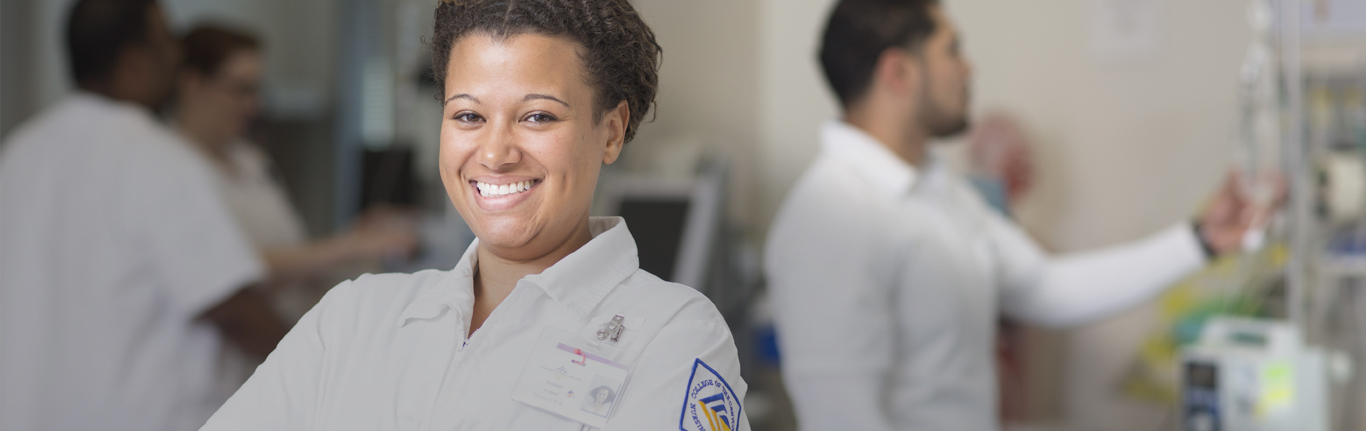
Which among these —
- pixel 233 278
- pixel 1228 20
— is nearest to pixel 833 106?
pixel 1228 20

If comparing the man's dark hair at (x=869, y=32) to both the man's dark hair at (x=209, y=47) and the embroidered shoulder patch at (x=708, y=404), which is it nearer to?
the embroidered shoulder patch at (x=708, y=404)

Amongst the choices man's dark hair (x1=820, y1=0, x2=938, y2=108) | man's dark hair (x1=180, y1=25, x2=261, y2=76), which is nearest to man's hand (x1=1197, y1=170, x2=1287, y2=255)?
man's dark hair (x1=820, y1=0, x2=938, y2=108)

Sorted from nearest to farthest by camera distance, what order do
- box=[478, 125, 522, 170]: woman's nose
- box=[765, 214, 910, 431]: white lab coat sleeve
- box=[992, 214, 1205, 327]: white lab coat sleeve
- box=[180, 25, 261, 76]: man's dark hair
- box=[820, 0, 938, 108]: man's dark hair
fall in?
box=[478, 125, 522, 170]: woman's nose → box=[765, 214, 910, 431]: white lab coat sleeve → box=[820, 0, 938, 108]: man's dark hair → box=[992, 214, 1205, 327]: white lab coat sleeve → box=[180, 25, 261, 76]: man's dark hair

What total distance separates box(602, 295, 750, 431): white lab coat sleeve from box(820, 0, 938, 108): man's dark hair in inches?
27.9

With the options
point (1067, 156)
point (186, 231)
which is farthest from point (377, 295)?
point (1067, 156)

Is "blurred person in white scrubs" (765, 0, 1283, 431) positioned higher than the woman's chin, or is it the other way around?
the woman's chin

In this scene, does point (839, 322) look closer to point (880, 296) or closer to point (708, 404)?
point (880, 296)

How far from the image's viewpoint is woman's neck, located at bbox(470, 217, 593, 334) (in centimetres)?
51

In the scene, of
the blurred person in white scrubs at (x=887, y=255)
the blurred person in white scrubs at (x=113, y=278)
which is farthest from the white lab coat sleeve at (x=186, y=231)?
→ the blurred person in white scrubs at (x=887, y=255)

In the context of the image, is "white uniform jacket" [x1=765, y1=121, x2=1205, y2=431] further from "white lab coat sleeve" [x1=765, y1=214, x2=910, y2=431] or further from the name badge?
the name badge

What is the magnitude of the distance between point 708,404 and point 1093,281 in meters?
1.16

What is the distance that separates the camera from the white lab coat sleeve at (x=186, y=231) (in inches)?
45.3

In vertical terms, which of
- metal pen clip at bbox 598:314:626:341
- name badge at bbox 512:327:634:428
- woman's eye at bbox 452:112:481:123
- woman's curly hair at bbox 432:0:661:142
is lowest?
name badge at bbox 512:327:634:428

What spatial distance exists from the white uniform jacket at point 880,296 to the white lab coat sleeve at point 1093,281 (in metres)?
0.21
